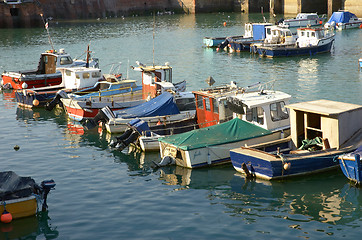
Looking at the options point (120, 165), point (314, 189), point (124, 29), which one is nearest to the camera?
point (314, 189)

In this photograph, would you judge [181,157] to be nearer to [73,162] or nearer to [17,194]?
[73,162]

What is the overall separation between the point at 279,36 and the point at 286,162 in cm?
3922

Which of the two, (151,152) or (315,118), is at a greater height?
(315,118)

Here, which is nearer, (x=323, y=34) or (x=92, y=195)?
(x=92, y=195)

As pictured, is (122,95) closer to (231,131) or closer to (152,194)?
(231,131)

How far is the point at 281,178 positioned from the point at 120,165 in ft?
25.4

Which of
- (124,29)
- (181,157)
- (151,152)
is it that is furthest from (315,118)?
(124,29)

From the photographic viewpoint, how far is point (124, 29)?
94.5 meters

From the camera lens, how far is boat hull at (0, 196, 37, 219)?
19.1 m

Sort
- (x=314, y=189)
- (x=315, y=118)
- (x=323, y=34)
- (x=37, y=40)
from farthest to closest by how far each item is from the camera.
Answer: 1. (x=37, y=40)
2. (x=323, y=34)
3. (x=315, y=118)
4. (x=314, y=189)

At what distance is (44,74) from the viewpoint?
43500mm

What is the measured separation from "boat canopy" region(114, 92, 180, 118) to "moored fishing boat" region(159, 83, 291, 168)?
12.2 ft

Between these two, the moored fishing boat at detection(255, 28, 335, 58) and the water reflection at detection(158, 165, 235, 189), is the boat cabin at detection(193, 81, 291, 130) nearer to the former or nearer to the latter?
the water reflection at detection(158, 165, 235, 189)

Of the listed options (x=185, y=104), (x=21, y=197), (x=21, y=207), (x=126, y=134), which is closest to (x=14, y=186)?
(x=21, y=197)
